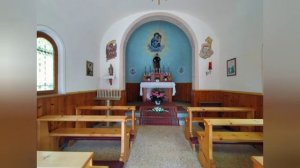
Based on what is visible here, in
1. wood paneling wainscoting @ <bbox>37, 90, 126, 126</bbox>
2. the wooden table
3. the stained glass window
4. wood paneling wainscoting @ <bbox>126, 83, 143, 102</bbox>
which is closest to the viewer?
the wooden table

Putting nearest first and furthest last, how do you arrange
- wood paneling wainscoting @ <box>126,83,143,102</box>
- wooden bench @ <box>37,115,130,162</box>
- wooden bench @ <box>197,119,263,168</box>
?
wooden bench @ <box>197,119,263,168</box>, wooden bench @ <box>37,115,130,162</box>, wood paneling wainscoting @ <box>126,83,143,102</box>

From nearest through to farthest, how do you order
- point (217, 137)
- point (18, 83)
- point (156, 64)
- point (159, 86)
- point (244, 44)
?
point (18, 83) → point (217, 137) → point (244, 44) → point (159, 86) → point (156, 64)

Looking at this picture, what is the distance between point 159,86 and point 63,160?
548 centimetres

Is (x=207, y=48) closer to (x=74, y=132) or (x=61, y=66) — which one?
(x=61, y=66)

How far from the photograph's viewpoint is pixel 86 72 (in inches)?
181

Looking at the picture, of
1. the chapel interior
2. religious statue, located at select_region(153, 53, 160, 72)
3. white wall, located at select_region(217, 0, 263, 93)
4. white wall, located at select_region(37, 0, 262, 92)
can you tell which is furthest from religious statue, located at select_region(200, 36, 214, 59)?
religious statue, located at select_region(153, 53, 160, 72)

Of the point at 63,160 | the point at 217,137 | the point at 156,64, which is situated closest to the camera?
the point at 63,160

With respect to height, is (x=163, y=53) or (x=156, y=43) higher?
A: (x=156, y=43)

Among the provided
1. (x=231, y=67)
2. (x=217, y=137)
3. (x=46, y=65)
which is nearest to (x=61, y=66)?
(x=46, y=65)

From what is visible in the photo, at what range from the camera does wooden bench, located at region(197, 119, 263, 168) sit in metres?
2.38

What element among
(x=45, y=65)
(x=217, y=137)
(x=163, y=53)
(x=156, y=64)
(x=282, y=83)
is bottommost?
(x=217, y=137)

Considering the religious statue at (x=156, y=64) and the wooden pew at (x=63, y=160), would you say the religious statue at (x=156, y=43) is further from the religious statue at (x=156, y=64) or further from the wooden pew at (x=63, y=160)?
the wooden pew at (x=63, y=160)

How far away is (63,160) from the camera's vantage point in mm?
1250

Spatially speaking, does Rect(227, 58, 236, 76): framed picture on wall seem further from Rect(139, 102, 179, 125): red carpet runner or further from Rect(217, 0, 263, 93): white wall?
Rect(139, 102, 179, 125): red carpet runner
